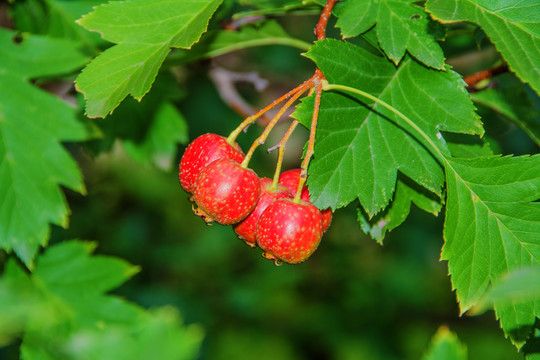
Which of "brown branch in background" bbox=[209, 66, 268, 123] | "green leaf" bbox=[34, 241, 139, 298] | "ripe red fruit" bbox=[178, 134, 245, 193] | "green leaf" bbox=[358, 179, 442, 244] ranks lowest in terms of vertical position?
"green leaf" bbox=[34, 241, 139, 298]

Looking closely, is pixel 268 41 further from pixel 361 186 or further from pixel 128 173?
pixel 128 173

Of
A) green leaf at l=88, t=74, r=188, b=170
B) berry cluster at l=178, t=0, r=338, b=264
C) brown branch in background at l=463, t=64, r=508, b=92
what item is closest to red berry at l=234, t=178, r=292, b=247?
berry cluster at l=178, t=0, r=338, b=264

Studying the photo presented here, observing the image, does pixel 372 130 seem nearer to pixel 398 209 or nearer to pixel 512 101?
pixel 398 209

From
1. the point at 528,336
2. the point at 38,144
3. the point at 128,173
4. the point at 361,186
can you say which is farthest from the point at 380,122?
the point at 128,173

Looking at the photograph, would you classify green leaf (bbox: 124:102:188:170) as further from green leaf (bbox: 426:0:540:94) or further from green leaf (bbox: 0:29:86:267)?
green leaf (bbox: 426:0:540:94)

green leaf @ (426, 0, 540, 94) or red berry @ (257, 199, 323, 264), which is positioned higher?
green leaf @ (426, 0, 540, 94)

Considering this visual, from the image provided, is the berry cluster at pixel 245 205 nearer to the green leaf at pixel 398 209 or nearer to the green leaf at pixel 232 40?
the green leaf at pixel 398 209

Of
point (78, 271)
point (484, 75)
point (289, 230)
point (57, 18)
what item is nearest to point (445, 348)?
point (289, 230)
